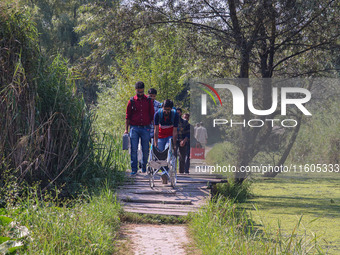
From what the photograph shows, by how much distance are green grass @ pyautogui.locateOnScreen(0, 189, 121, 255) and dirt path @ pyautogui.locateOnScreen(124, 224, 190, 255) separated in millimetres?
240

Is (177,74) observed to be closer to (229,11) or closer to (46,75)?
(229,11)

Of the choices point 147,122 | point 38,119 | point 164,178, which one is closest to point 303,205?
point 164,178

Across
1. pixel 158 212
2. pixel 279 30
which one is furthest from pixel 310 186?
pixel 158 212

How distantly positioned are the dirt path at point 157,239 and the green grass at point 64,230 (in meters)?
0.24

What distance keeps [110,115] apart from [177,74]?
125 inches

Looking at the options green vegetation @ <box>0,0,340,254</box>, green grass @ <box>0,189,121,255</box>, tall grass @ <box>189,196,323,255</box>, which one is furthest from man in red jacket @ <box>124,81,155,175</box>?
green grass @ <box>0,189,121,255</box>

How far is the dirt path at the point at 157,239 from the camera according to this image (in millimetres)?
5434

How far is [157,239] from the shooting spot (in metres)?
5.93

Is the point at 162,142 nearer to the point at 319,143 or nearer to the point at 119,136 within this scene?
the point at 119,136

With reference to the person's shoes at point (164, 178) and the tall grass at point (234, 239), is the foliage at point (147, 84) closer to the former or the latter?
the person's shoes at point (164, 178)

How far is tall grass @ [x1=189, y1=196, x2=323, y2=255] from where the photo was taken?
462 cm

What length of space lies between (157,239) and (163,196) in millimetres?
2082

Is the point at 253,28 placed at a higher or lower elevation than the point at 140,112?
higher

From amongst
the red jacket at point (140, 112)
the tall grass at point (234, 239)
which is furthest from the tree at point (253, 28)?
the tall grass at point (234, 239)
